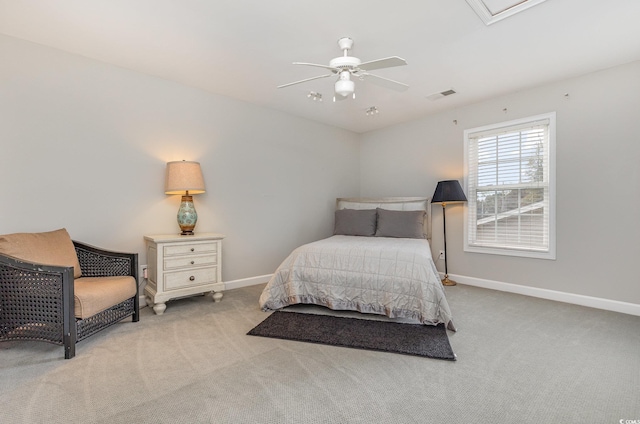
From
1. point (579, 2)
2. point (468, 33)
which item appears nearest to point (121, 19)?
point (468, 33)

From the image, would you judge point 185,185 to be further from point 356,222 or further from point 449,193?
point 449,193

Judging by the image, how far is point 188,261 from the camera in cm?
318

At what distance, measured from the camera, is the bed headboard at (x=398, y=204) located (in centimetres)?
439

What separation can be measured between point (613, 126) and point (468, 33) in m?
1.99

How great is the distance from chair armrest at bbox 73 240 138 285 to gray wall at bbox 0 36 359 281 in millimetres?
310

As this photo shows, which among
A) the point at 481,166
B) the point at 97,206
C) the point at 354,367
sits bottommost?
the point at 354,367

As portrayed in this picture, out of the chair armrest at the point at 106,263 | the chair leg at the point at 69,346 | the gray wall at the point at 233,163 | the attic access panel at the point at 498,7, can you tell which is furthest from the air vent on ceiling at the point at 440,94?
the chair leg at the point at 69,346

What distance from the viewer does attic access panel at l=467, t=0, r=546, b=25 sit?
84.0 inches

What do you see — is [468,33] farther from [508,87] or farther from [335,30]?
[508,87]

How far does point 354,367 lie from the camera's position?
2014 mm

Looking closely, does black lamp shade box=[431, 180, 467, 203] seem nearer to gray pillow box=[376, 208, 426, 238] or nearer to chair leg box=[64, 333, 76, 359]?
gray pillow box=[376, 208, 426, 238]

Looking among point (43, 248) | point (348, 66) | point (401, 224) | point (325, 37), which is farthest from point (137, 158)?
point (401, 224)

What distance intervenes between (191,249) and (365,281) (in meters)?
1.85

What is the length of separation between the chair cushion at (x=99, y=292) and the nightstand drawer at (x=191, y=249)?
421mm
